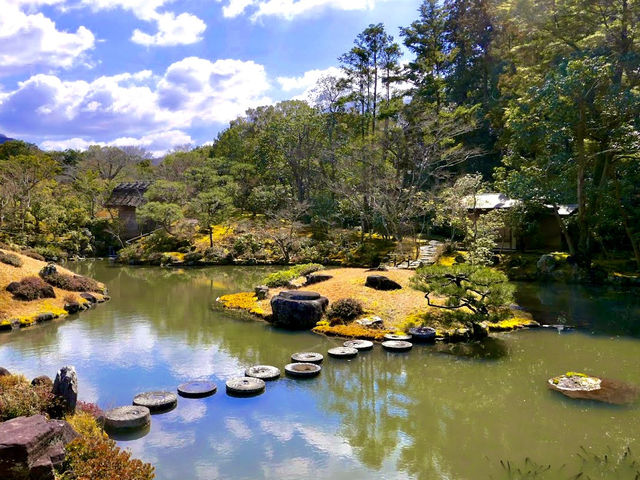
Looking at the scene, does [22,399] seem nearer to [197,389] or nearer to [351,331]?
Result: [197,389]

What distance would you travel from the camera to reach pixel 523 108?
73.4ft

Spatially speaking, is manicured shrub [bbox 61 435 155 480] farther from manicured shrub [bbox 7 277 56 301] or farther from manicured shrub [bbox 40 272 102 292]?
manicured shrub [bbox 40 272 102 292]

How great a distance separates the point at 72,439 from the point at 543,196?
2292 centimetres

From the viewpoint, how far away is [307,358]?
39.4 feet

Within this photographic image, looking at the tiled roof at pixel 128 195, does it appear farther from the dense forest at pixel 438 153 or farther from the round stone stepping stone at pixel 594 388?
the round stone stepping stone at pixel 594 388

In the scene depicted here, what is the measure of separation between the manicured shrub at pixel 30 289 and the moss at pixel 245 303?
661cm

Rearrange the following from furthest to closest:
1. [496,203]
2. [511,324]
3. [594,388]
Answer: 1. [496,203]
2. [511,324]
3. [594,388]

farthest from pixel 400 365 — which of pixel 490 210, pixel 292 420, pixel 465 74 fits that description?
pixel 465 74

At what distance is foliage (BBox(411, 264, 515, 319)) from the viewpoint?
1280 centimetres

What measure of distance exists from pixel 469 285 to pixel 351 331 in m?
3.80

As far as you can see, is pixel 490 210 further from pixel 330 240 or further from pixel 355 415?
pixel 355 415

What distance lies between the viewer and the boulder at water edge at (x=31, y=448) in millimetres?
5695

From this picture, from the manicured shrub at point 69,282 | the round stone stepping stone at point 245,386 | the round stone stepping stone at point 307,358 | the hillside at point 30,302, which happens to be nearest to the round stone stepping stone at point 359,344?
the round stone stepping stone at point 307,358

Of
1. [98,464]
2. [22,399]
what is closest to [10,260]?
[22,399]
